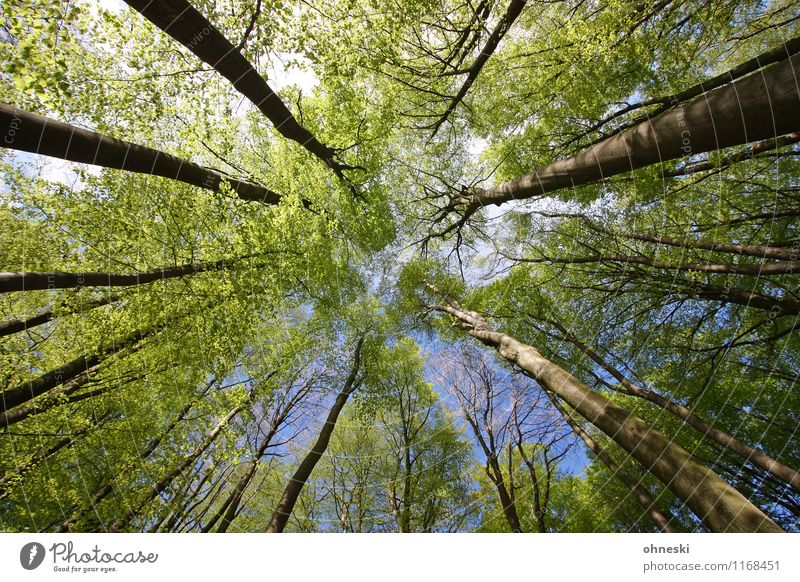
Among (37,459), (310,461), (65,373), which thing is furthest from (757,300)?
(37,459)

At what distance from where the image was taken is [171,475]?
6273 millimetres

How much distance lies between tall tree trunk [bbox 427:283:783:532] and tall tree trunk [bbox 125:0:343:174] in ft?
17.5

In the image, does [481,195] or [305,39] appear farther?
[481,195]

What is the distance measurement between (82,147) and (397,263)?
7.71 meters

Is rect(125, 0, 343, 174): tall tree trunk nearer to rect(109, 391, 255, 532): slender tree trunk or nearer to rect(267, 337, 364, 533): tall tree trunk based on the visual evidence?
rect(109, 391, 255, 532): slender tree trunk

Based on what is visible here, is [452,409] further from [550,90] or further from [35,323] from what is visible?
[35,323]

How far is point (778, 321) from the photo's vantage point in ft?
24.1

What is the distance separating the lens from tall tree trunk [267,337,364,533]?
6703 millimetres

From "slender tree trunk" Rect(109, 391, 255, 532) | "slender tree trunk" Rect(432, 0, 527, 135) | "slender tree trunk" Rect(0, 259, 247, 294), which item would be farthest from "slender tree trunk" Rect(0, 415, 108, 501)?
"slender tree trunk" Rect(432, 0, 527, 135)

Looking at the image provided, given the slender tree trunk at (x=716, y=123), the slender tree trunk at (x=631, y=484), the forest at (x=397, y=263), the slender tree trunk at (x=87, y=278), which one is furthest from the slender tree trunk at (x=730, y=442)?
the slender tree trunk at (x=87, y=278)

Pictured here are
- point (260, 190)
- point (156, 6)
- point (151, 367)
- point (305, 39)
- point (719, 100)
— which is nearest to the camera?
point (719, 100)

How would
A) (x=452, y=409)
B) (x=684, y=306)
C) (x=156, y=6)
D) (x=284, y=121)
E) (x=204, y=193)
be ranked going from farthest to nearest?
(x=452, y=409), (x=684, y=306), (x=204, y=193), (x=284, y=121), (x=156, y=6)
